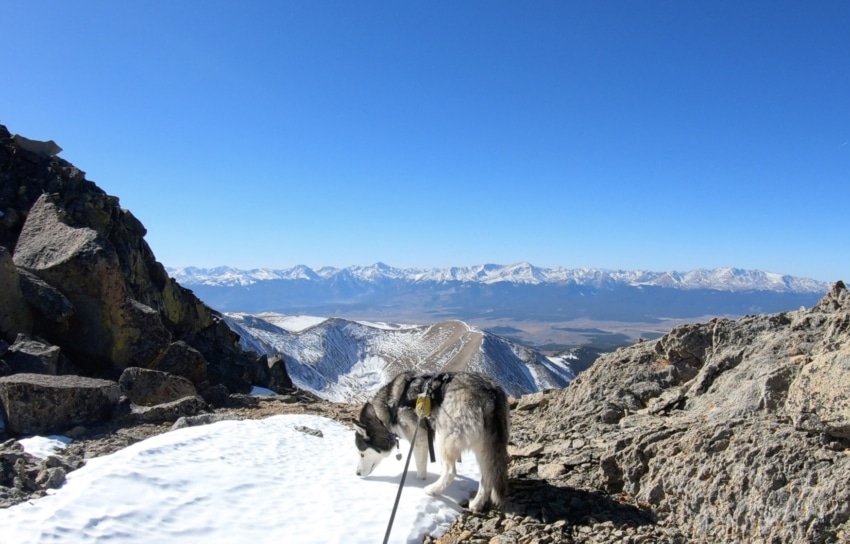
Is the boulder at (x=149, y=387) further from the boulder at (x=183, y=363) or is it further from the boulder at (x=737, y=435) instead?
the boulder at (x=737, y=435)

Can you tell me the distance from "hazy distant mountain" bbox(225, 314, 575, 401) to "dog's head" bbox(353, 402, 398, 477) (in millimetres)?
89286

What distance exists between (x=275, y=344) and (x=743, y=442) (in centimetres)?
12954

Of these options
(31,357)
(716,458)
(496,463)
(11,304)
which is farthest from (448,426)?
(11,304)

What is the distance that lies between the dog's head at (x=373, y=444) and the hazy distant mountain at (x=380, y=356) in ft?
293

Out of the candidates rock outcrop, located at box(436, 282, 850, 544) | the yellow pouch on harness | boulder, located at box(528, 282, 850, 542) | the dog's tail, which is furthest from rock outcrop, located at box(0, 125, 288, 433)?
boulder, located at box(528, 282, 850, 542)

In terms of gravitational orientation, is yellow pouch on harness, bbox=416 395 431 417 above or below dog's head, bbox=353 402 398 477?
above

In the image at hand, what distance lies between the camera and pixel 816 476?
6.10 metres

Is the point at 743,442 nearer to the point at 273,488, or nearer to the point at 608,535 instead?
the point at 608,535

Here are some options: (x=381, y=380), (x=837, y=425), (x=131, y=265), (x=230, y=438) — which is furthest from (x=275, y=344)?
(x=837, y=425)

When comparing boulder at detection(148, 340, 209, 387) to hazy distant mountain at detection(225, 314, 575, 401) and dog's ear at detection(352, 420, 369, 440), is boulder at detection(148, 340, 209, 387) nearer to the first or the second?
dog's ear at detection(352, 420, 369, 440)

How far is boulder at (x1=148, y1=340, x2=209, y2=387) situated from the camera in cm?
2066

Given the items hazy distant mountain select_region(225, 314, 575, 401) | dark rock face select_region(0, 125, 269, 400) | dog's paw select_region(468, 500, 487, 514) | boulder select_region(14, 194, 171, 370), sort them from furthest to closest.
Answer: hazy distant mountain select_region(225, 314, 575, 401), boulder select_region(14, 194, 171, 370), dark rock face select_region(0, 125, 269, 400), dog's paw select_region(468, 500, 487, 514)

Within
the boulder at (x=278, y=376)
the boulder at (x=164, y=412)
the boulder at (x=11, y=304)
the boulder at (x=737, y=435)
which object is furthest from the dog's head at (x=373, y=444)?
the boulder at (x=278, y=376)

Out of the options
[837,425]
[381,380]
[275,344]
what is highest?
[837,425]
